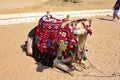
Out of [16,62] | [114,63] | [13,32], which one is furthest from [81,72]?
[13,32]

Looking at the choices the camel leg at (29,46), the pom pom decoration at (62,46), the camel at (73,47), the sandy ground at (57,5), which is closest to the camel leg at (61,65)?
the camel at (73,47)

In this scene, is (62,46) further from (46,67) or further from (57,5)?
(57,5)

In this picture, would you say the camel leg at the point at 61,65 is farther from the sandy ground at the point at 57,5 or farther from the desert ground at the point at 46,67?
the sandy ground at the point at 57,5

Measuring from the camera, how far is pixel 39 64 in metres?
7.41

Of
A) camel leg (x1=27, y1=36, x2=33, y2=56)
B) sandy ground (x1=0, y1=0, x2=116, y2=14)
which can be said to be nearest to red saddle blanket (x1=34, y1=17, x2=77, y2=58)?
camel leg (x1=27, y1=36, x2=33, y2=56)

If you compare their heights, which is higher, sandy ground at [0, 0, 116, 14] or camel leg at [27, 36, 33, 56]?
sandy ground at [0, 0, 116, 14]

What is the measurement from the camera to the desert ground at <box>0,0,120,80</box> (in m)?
6.96

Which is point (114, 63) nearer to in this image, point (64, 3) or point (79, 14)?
point (79, 14)

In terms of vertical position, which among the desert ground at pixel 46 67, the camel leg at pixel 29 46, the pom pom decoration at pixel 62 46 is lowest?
the desert ground at pixel 46 67

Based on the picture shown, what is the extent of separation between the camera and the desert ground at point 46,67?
6965 millimetres

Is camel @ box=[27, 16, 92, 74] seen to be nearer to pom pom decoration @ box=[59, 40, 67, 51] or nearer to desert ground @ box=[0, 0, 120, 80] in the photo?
pom pom decoration @ box=[59, 40, 67, 51]

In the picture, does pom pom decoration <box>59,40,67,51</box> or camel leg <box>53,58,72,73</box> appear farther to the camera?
camel leg <box>53,58,72,73</box>

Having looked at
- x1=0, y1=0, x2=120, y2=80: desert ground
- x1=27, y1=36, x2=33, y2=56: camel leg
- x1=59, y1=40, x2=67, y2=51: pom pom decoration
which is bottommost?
x1=0, y1=0, x2=120, y2=80: desert ground

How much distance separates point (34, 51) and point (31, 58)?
225 mm
